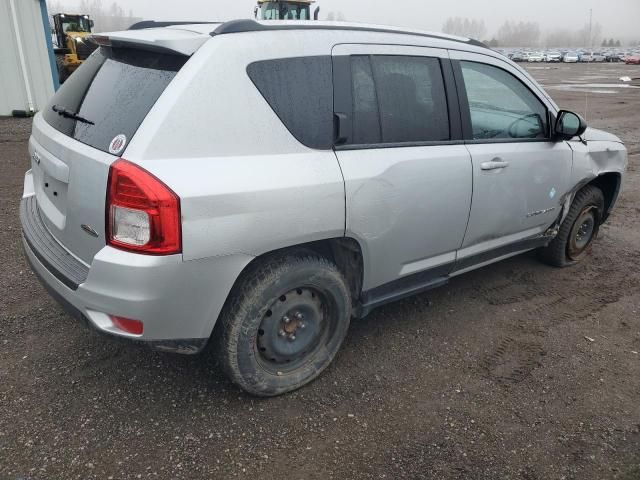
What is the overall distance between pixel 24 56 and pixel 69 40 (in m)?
8.49

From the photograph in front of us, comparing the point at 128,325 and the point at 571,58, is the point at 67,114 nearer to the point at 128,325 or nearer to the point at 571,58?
the point at 128,325

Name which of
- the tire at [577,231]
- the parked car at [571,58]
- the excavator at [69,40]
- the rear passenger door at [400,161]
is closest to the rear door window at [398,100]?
the rear passenger door at [400,161]

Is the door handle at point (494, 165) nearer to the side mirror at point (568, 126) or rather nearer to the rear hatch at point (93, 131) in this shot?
the side mirror at point (568, 126)

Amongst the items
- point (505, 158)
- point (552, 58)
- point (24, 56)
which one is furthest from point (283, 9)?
point (552, 58)

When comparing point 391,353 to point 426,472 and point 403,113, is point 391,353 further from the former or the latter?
point 403,113

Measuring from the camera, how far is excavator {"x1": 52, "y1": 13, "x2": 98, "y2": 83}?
1667 centimetres

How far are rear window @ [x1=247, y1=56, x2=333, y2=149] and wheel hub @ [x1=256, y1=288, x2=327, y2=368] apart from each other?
810mm

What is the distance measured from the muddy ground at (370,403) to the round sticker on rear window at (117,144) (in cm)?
132

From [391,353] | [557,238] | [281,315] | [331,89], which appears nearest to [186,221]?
[281,315]

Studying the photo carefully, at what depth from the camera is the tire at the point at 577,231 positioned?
14.4 feet

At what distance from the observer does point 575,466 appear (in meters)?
2.43

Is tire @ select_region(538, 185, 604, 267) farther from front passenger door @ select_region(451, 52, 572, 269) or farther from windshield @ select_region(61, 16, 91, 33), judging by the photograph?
windshield @ select_region(61, 16, 91, 33)

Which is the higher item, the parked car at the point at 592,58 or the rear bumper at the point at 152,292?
the rear bumper at the point at 152,292

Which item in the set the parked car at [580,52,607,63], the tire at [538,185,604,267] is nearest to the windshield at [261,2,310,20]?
the tire at [538,185,604,267]
